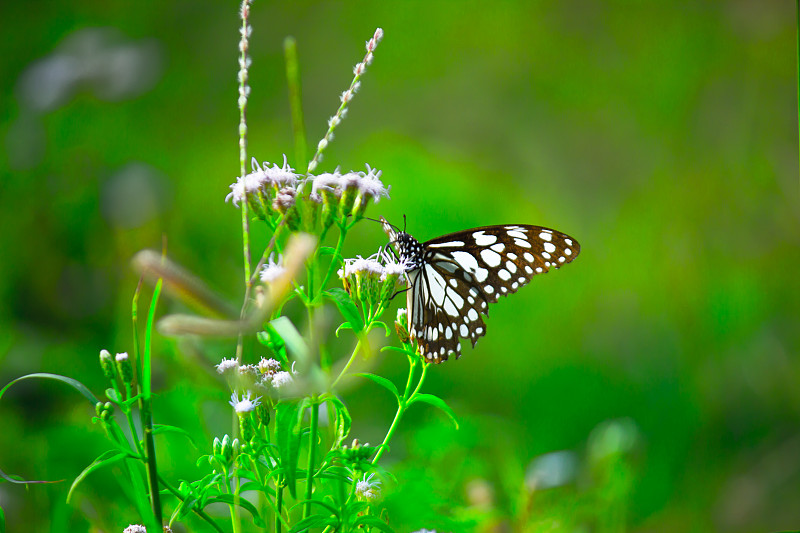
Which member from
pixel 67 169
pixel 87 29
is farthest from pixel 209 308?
pixel 87 29

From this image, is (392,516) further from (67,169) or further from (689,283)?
(689,283)

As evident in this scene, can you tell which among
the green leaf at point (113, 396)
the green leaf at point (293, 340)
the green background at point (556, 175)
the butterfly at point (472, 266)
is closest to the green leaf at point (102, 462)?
the green leaf at point (113, 396)

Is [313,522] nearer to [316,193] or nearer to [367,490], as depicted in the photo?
[367,490]

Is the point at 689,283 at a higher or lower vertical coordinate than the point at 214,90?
lower

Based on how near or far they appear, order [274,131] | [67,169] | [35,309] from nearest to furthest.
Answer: [35,309] → [67,169] → [274,131]

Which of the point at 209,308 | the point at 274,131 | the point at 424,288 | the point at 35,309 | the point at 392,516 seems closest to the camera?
the point at 209,308

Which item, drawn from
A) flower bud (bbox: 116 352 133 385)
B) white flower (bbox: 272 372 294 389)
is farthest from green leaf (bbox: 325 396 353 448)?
flower bud (bbox: 116 352 133 385)

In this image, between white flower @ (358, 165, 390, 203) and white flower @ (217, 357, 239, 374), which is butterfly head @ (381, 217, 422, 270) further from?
white flower @ (217, 357, 239, 374)
